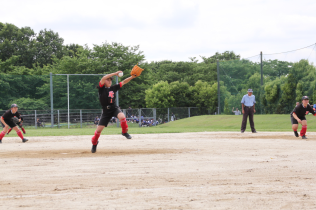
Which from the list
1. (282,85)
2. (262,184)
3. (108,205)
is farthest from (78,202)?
(282,85)

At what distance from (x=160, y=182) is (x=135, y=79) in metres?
47.5

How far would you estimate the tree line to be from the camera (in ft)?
100

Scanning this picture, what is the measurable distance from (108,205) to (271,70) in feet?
95.0

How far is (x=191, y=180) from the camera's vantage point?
6.10 meters

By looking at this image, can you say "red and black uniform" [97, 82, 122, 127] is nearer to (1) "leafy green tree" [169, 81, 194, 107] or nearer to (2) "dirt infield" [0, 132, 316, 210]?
(2) "dirt infield" [0, 132, 316, 210]

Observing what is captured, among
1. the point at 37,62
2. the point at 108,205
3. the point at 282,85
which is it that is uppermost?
the point at 37,62

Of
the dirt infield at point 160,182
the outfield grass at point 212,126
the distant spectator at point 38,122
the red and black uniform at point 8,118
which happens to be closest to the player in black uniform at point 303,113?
the dirt infield at point 160,182

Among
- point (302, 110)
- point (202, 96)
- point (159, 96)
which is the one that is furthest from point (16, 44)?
point (302, 110)

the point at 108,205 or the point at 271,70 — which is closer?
the point at 108,205

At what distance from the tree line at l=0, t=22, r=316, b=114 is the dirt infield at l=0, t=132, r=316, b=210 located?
858 inches

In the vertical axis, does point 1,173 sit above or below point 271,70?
below

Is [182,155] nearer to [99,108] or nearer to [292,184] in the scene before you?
[292,184]

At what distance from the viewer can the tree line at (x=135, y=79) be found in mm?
30609

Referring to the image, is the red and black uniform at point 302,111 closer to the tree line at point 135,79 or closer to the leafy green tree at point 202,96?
the tree line at point 135,79
